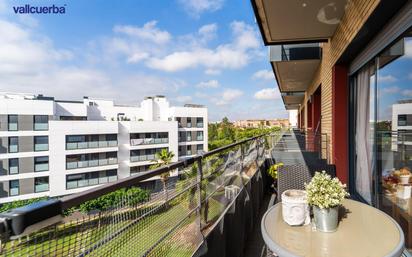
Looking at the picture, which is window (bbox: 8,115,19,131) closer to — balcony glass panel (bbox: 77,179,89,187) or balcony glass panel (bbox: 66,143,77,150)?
balcony glass panel (bbox: 66,143,77,150)

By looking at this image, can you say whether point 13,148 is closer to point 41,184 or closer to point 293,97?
point 41,184

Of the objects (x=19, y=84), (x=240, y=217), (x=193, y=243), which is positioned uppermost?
(x=19, y=84)

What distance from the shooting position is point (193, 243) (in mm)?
1778

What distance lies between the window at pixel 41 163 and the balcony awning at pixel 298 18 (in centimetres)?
3275

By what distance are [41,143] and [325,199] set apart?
1384 inches

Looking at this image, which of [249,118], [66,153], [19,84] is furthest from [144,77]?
[249,118]

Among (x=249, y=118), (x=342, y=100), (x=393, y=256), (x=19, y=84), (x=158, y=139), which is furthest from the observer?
(x=249, y=118)

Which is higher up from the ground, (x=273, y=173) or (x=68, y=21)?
(x=68, y=21)

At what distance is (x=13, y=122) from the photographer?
29641 mm

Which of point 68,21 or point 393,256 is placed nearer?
point 393,256

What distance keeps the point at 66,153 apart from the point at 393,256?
34206 mm

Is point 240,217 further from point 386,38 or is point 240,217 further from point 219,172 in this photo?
point 386,38

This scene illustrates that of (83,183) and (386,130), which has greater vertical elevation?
(386,130)

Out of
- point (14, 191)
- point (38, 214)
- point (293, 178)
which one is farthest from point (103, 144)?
point (38, 214)
